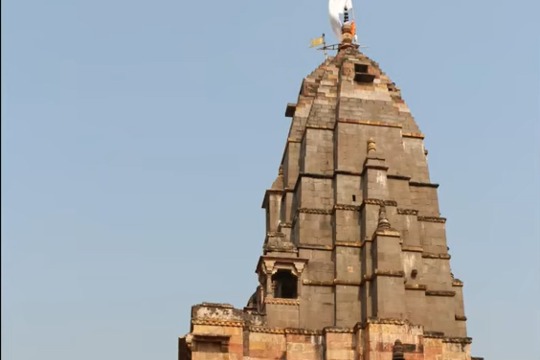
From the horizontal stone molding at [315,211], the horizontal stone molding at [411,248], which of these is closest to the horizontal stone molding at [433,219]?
the horizontal stone molding at [411,248]

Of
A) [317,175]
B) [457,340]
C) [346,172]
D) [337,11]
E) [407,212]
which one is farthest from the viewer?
[337,11]

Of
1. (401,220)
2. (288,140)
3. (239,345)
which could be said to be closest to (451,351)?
(401,220)

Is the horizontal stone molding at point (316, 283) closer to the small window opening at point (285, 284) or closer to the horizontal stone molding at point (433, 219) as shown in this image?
the small window opening at point (285, 284)

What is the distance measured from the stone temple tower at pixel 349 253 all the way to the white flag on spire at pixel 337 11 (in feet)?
20.4

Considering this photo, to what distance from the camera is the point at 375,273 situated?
32.5 m

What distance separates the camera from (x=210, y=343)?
31.3m

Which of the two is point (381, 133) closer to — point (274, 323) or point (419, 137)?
point (419, 137)

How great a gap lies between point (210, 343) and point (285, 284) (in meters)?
4.33

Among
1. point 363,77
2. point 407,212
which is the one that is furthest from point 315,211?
point 363,77

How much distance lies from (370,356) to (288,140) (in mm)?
11411

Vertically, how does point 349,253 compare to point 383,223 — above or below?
below

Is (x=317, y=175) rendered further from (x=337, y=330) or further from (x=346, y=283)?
(x=337, y=330)

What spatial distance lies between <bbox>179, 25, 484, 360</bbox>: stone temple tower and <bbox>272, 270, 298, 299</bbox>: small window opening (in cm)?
5

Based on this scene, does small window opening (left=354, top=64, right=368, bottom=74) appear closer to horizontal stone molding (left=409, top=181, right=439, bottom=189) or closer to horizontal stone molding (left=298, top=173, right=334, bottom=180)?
horizontal stone molding (left=409, top=181, right=439, bottom=189)
